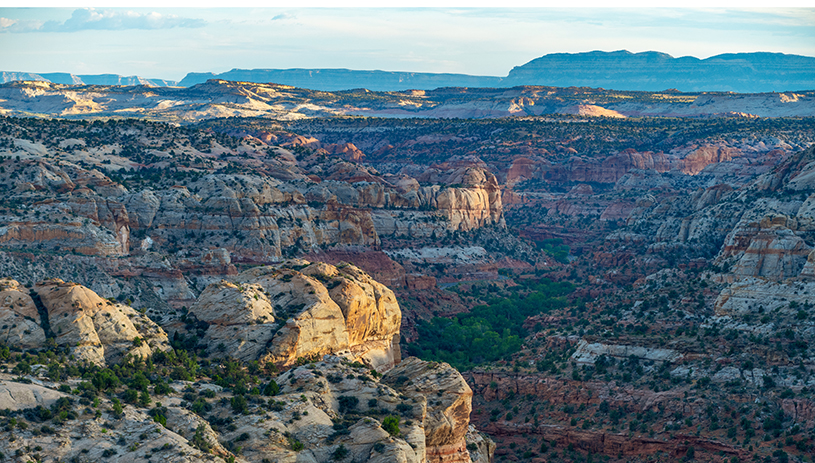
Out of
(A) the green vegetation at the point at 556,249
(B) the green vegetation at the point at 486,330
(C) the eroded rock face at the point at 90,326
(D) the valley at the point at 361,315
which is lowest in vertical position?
(A) the green vegetation at the point at 556,249

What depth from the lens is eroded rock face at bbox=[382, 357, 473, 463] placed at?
167ft

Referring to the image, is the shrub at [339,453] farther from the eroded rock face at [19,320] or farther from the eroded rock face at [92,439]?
the eroded rock face at [19,320]

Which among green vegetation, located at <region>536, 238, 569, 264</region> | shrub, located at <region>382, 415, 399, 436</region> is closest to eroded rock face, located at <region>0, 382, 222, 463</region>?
shrub, located at <region>382, 415, 399, 436</region>

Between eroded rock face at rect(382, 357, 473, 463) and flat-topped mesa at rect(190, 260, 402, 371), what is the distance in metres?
5.10

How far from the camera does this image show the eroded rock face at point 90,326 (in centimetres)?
5025

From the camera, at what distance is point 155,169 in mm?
119562

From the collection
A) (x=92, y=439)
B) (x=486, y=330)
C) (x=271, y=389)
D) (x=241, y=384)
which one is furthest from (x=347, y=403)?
(x=486, y=330)

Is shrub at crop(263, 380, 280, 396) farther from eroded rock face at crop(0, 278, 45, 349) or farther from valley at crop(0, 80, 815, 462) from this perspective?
eroded rock face at crop(0, 278, 45, 349)

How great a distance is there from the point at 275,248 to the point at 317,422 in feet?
188

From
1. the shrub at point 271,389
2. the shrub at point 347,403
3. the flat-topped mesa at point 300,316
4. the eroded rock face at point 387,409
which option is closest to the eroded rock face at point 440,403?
the eroded rock face at point 387,409

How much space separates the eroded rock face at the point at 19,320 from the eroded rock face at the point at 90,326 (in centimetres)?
73

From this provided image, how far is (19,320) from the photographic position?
50469 mm

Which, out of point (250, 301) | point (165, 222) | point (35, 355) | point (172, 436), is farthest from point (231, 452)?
point (165, 222)

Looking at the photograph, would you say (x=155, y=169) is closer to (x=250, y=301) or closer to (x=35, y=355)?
(x=250, y=301)
